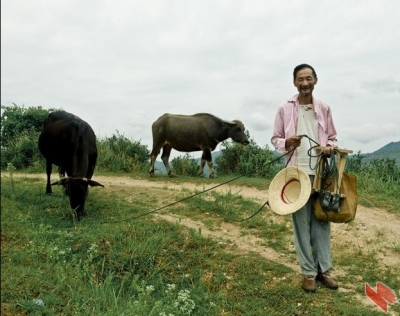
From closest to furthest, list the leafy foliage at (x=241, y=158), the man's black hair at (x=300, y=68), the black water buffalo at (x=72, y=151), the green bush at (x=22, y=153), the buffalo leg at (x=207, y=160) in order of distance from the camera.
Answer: the man's black hair at (x=300, y=68), the black water buffalo at (x=72, y=151), the buffalo leg at (x=207, y=160), the leafy foliage at (x=241, y=158), the green bush at (x=22, y=153)

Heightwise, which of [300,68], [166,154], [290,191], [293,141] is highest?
[300,68]

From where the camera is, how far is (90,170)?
634 cm

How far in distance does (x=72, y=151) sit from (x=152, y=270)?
2.48m

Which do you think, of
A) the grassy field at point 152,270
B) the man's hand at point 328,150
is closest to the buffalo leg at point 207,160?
the grassy field at point 152,270

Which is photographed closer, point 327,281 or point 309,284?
point 309,284

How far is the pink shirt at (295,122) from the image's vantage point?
12.6ft

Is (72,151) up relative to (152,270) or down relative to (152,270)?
up

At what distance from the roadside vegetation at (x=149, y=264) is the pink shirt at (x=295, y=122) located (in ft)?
1.35

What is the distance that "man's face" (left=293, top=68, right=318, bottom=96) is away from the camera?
375 cm

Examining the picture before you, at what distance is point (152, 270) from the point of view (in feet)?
14.1

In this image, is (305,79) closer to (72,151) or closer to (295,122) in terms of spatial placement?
(295,122)

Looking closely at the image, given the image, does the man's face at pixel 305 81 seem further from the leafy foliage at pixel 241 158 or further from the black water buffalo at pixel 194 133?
the leafy foliage at pixel 241 158

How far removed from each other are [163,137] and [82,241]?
250 inches

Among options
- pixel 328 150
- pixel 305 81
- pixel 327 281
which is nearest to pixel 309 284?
pixel 327 281
